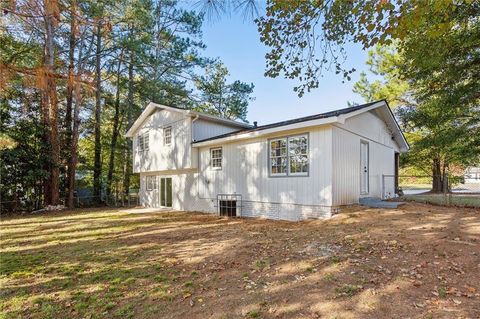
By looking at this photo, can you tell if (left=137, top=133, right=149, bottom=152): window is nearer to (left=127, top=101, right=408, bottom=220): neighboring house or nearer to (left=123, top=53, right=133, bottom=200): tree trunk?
(left=127, top=101, right=408, bottom=220): neighboring house

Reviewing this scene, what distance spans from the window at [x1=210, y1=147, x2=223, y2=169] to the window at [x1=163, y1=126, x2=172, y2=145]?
310cm

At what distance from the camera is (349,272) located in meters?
4.10

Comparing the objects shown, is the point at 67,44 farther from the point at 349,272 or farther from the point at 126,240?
the point at 349,272

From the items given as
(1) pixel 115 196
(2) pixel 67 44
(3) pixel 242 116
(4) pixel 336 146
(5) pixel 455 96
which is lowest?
(1) pixel 115 196

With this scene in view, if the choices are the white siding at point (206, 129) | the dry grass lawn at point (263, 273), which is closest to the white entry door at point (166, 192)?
the white siding at point (206, 129)

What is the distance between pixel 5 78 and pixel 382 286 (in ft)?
23.9

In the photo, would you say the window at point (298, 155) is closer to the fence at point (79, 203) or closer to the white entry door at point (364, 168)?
the white entry door at point (364, 168)

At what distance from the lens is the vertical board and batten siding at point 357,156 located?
871cm

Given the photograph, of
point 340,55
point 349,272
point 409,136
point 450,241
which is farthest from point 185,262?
point 409,136

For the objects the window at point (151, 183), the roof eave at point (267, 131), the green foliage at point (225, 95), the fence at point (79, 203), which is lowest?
the fence at point (79, 203)

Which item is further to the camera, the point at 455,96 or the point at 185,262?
the point at 455,96

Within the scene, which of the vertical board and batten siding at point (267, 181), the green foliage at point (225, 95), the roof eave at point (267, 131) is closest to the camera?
the roof eave at point (267, 131)

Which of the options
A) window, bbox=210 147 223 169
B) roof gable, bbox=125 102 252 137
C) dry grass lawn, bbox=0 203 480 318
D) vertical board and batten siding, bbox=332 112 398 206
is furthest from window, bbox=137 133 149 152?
vertical board and batten siding, bbox=332 112 398 206

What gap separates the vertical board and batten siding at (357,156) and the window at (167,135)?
8619 mm
